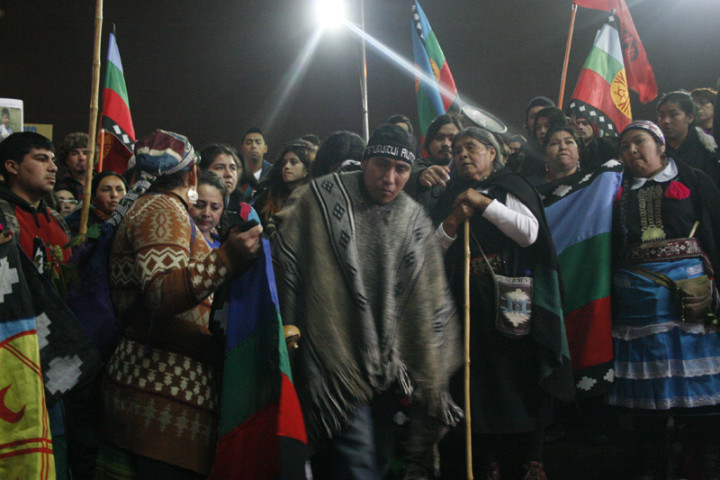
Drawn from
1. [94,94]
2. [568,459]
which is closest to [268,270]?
[94,94]

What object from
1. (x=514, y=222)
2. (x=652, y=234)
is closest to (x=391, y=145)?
(x=514, y=222)

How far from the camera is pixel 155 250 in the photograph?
2.15 metres

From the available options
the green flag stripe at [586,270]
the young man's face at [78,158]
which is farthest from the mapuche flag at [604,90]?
the young man's face at [78,158]

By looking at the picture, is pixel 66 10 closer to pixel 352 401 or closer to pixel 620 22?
pixel 620 22

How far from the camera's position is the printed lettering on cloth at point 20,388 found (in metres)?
1.99

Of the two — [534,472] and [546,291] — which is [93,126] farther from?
[534,472]

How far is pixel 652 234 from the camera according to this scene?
3732 millimetres

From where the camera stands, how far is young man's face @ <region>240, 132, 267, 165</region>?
5.84 metres

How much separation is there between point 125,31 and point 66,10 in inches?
31.0

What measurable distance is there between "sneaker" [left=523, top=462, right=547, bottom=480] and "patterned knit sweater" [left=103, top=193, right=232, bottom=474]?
1891mm

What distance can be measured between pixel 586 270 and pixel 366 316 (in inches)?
75.6

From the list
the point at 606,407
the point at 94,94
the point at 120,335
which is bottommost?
the point at 606,407

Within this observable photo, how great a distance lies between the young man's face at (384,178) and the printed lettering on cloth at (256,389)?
70cm

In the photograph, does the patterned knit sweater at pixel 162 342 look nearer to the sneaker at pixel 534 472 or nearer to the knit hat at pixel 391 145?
the knit hat at pixel 391 145
